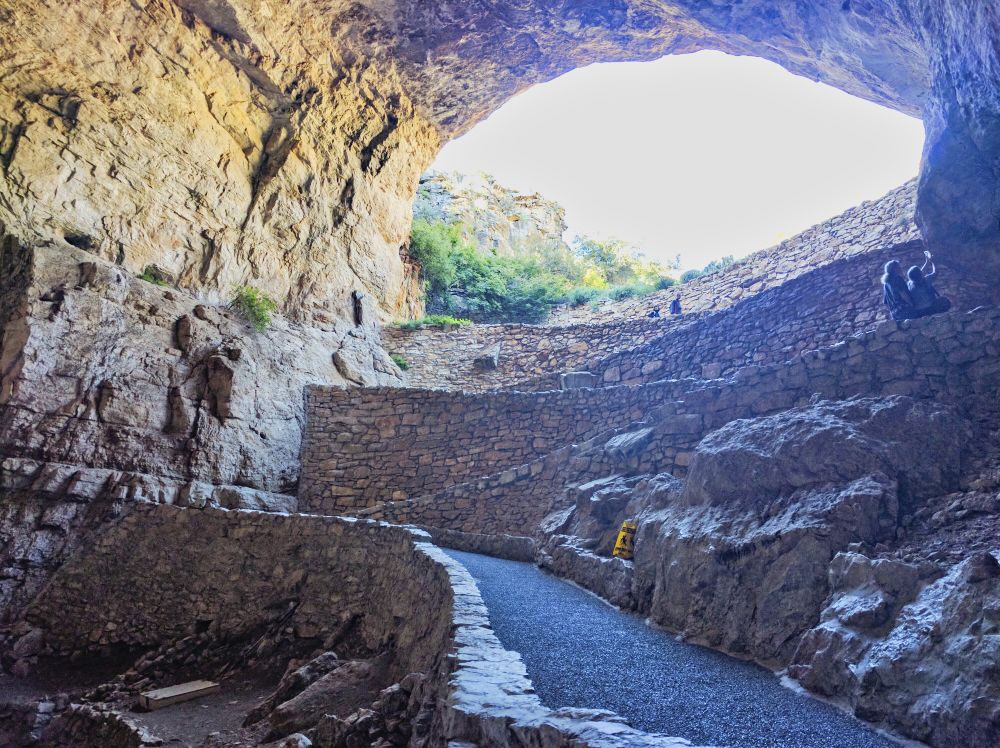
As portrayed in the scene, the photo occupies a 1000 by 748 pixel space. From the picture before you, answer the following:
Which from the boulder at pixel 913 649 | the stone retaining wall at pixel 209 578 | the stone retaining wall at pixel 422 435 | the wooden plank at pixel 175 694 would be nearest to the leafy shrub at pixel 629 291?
the stone retaining wall at pixel 422 435

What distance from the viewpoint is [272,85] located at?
1430 cm

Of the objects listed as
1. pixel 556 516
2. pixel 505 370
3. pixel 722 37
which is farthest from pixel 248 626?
pixel 722 37

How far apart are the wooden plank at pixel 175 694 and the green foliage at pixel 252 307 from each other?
695cm

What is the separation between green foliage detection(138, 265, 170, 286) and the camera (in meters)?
11.3

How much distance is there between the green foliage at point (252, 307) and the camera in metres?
12.4

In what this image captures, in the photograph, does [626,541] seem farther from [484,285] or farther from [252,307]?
[484,285]

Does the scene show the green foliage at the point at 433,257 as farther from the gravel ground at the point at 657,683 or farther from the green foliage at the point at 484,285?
the gravel ground at the point at 657,683

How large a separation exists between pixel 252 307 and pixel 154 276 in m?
1.77

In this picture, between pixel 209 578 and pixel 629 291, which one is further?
pixel 629 291

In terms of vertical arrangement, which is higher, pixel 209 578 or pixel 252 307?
pixel 252 307

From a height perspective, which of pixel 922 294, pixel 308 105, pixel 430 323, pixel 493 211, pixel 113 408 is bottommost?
pixel 113 408

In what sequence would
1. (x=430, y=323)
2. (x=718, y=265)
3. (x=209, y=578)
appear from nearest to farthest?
1. (x=209, y=578)
2. (x=430, y=323)
3. (x=718, y=265)

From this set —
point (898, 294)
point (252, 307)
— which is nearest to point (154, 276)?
point (252, 307)

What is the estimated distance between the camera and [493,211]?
31.5 metres
